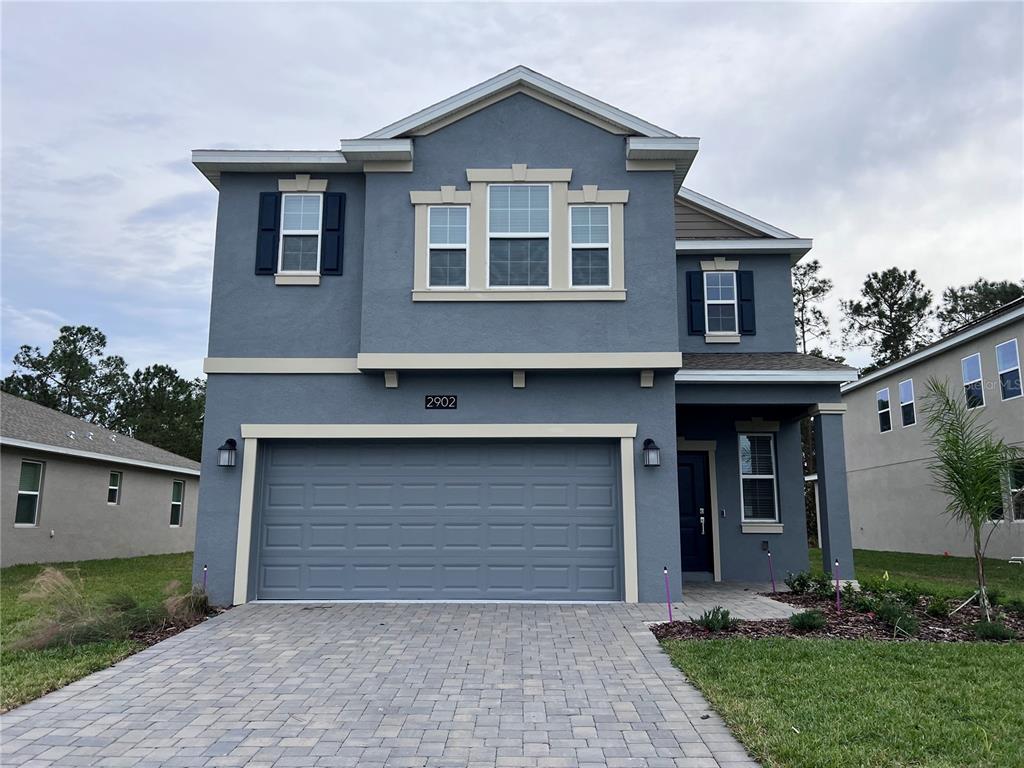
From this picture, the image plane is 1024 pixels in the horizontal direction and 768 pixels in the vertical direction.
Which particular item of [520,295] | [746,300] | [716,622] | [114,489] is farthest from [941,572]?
[114,489]

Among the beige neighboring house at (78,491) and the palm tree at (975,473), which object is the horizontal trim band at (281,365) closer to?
the palm tree at (975,473)

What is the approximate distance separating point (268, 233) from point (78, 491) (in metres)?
11.8

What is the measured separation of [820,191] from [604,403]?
12689 millimetres

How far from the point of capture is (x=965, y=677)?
233 inches

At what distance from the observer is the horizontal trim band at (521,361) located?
32.1ft

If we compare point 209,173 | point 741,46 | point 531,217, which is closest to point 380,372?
point 531,217

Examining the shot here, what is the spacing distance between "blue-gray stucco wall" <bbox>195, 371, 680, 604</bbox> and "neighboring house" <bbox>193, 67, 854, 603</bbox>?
1.2 inches

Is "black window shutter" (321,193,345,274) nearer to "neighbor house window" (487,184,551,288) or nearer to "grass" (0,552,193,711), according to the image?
"neighbor house window" (487,184,551,288)

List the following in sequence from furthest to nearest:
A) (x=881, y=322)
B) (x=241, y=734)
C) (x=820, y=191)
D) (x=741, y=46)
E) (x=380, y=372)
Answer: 1. (x=881, y=322)
2. (x=820, y=191)
3. (x=741, y=46)
4. (x=380, y=372)
5. (x=241, y=734)

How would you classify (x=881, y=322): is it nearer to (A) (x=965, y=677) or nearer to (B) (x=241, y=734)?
(A) (x=965, y=677)

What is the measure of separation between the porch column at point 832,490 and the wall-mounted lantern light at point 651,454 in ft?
10.6

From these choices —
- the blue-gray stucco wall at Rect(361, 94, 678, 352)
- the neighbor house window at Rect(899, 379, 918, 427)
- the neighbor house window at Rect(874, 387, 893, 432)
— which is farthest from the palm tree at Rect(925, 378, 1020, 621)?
the neighbor house window at Rect(874, 387, 893, 432)

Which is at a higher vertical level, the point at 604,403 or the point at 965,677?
the point at 604,403

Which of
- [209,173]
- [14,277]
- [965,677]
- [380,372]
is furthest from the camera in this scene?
[14,277]
